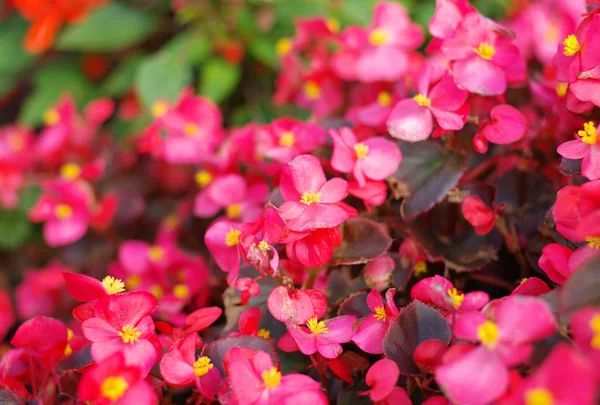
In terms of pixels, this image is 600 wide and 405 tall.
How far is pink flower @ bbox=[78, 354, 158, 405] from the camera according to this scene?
1.54ft

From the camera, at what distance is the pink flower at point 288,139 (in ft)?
2.46

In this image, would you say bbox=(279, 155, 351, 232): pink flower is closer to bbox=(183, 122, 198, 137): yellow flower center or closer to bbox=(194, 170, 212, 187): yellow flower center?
bbox=(194, 170, 212, 187): yellow flower center

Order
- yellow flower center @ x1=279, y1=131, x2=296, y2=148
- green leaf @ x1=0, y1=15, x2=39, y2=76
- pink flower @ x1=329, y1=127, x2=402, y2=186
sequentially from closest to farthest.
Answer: pink flower @ x1=329, y1=127, x2=402, y2=186
yellow flower center @ x1=279, y1=131, x2=296, y2=148
green leaf @ x1=0, y1=15, x2=39, y2=76

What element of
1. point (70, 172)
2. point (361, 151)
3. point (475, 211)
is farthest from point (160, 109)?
point (475, 211)

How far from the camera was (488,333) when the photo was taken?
0.44 meters

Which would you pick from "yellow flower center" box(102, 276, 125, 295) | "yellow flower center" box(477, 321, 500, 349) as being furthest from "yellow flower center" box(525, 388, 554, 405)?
"yellow flower center" box(102, 276, 125, 295)

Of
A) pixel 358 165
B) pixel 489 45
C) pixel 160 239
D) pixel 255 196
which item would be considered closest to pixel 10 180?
pixel 160 239

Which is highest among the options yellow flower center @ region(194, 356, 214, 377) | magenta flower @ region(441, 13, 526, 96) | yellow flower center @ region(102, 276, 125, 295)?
magenta flower @ region(441, 13, 526, 96)

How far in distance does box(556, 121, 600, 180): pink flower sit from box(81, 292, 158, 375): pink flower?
0.44m

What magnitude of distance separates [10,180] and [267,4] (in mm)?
687

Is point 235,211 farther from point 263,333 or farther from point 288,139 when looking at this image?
point 263,333

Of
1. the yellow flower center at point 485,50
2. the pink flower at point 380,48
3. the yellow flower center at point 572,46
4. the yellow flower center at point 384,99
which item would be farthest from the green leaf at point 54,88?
the yellow flower center at point 572,46

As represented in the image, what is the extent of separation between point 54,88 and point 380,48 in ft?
3.10

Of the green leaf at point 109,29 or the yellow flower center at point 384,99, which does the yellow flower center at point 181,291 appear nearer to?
the yellow flower center at point 384,99
